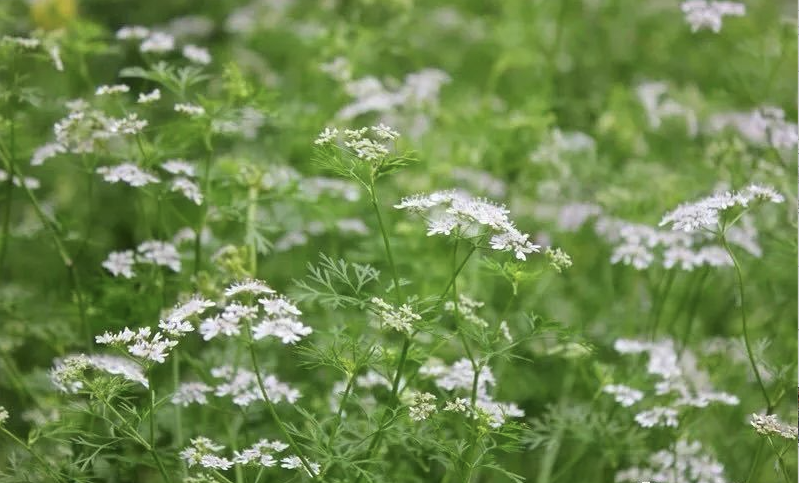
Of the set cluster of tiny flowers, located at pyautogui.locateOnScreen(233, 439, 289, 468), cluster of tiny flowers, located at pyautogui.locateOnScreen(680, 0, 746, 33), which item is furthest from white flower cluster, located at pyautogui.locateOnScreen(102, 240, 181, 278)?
cluster of tiny flowers, located at pyautogui.locateOnScreen(680, 0, 746, 33)

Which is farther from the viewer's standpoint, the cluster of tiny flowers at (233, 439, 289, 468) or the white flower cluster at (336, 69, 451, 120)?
the white flower cluster at (336, 69, 451, 120)

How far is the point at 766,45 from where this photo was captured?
3.90 metres

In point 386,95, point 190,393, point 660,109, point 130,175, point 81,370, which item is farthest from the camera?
point 660,109

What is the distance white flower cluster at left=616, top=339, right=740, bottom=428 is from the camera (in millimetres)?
2508

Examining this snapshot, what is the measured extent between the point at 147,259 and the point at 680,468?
1.58m

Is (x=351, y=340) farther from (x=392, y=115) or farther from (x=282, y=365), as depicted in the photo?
(x=392, y=115)

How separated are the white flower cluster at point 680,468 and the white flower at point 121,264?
1.50 metres

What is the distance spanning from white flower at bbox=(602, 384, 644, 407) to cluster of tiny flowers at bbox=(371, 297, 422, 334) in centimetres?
77

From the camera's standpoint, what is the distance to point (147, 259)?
2.63m

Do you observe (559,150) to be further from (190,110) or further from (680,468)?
(190,110)

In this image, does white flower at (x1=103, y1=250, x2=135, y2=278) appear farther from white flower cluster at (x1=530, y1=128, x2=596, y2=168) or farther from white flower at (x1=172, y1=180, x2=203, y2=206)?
white flower cluster at (x1=530, y1=128, x2=596, y2=168)

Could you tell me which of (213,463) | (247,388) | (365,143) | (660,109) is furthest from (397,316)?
(660,109)

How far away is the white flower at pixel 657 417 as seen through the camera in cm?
248

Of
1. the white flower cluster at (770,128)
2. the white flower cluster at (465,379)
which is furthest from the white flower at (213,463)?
the white flower cluster at (770,128)
